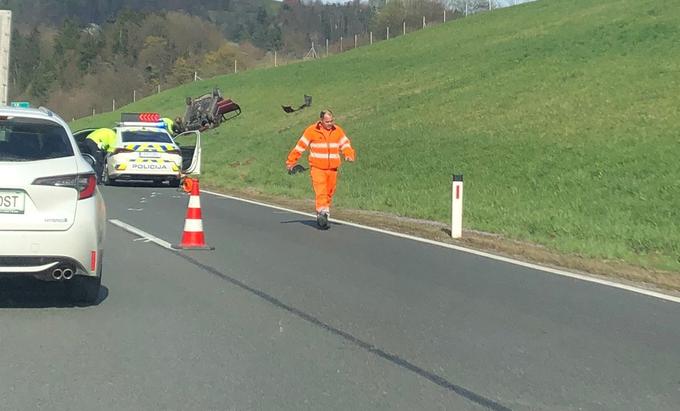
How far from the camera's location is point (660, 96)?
25734 millimetres

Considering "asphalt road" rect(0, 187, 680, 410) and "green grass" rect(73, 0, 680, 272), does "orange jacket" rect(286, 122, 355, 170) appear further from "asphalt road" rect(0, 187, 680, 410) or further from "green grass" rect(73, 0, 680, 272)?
"asphalt road" rect(0, 187, 680, 410)

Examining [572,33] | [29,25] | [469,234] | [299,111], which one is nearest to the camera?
[469,234]

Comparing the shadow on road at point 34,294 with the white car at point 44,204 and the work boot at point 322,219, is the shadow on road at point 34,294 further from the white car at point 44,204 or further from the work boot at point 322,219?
the work boot at point 322,219

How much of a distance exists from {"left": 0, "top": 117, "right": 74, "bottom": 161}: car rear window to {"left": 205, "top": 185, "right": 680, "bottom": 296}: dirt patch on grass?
5959 millimetres

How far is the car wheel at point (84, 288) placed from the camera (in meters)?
8.14

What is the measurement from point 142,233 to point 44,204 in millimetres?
6428

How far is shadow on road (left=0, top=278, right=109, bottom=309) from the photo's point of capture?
838 centimetres

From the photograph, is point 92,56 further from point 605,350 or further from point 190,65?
point 605,350

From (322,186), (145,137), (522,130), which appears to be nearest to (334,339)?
(322,186)

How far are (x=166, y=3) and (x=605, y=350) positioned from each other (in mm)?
175894

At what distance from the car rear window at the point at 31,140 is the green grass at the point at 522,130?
676 cm

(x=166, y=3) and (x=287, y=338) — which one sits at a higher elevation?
(x=166, y=3)

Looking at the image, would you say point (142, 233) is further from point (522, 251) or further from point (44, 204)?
point (44, 204)

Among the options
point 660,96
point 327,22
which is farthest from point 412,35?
point 327,22
